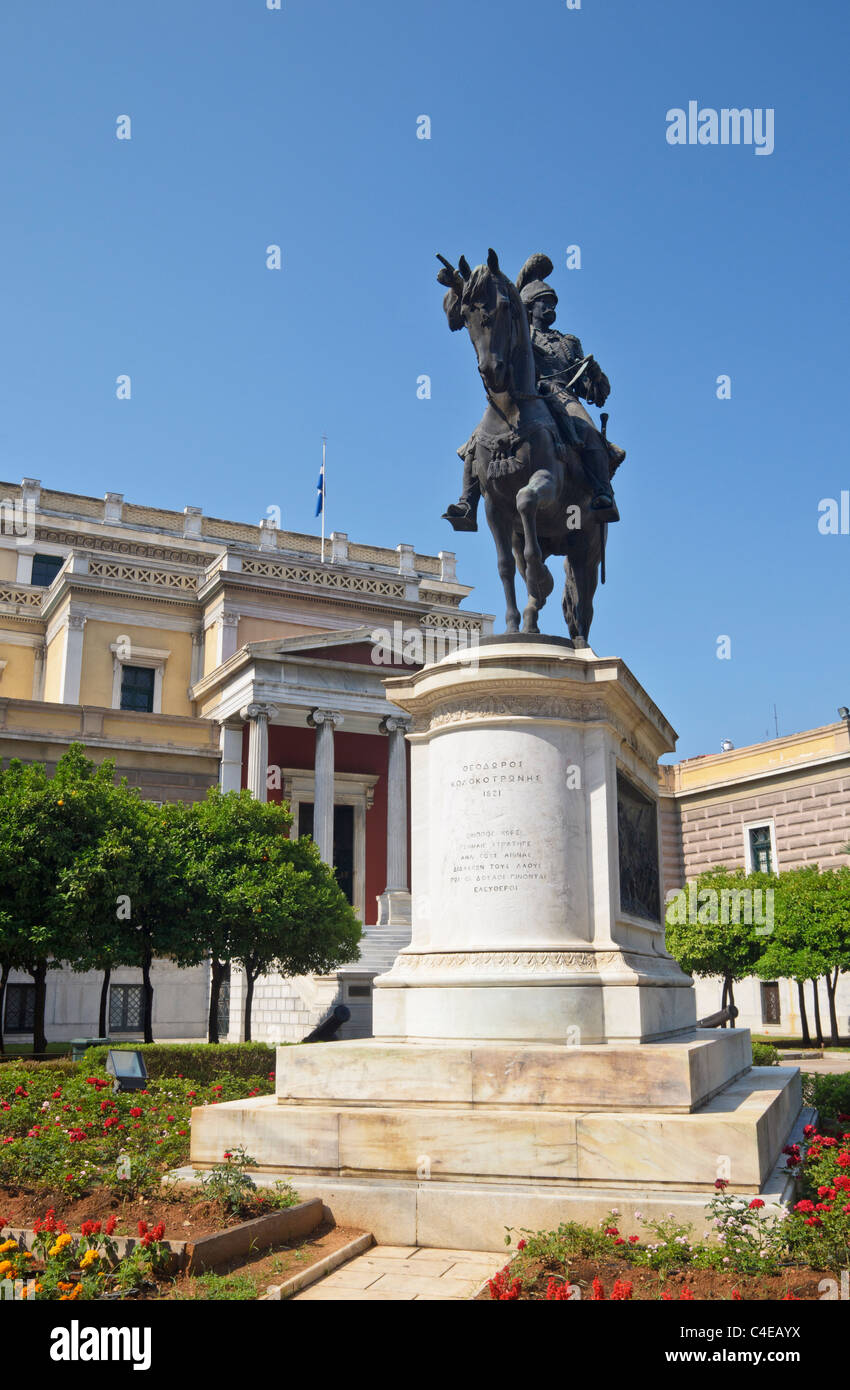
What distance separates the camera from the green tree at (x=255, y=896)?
2567 centimetres

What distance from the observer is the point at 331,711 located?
129 ft

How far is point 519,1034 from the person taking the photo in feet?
28.2

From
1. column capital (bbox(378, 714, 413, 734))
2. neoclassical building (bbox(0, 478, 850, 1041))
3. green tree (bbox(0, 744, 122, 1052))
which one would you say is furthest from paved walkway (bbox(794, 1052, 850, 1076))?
column capital (bbox(378, 714, 413, 734))

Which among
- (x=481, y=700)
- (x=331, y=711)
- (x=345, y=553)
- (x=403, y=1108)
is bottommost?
(x=403, y=1108)

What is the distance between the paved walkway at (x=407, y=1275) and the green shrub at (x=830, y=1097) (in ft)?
18.9

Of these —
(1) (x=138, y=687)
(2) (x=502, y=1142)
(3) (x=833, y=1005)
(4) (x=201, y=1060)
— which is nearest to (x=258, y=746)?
(1) (x=138, y=687)

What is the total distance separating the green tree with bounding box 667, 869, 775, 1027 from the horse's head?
2765 centimetres

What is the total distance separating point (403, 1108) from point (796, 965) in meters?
27.8

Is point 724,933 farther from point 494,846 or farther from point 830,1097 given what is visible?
point 494,846

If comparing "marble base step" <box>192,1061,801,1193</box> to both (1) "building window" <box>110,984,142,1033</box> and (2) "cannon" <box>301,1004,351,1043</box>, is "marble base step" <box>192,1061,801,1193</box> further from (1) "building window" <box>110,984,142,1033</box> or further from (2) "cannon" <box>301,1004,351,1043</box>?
(1) "building window" <box>110,984,142,1033</box>

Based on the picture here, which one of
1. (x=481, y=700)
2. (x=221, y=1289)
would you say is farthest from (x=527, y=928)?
(x=221, y=1289)

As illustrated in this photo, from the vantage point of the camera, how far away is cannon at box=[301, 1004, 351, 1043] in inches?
1083

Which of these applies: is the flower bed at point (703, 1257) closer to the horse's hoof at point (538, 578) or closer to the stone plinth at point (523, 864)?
the stone plinth at point (523, 864)
